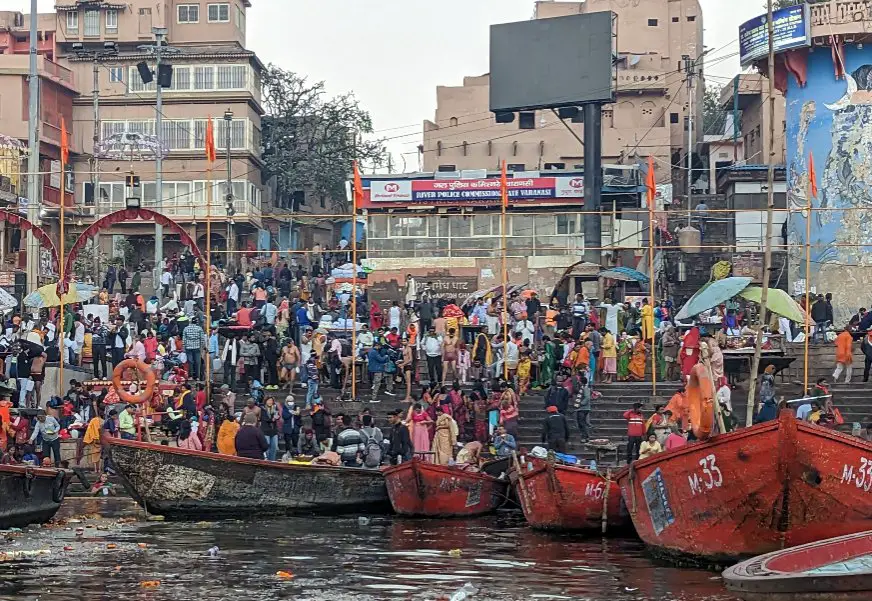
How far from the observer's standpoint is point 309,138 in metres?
67.9

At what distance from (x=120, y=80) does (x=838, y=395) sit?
39.3m

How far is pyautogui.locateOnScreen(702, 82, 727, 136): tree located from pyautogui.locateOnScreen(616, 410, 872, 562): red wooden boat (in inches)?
2119

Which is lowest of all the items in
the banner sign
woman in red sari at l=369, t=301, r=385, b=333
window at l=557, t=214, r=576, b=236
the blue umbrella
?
woman in red sari at l=369, t=301, r=385, b=333

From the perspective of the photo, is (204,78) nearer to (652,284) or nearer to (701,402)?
(652,284)

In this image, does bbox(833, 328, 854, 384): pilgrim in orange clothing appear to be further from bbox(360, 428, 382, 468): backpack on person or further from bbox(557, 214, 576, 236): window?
bbox(557, 214, 576, 236): window

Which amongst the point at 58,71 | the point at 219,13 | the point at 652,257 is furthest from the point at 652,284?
the point at 219,13

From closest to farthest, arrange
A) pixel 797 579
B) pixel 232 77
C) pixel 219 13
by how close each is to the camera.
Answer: pixel 797 579 < pixel 232 77 < pixel 219 13

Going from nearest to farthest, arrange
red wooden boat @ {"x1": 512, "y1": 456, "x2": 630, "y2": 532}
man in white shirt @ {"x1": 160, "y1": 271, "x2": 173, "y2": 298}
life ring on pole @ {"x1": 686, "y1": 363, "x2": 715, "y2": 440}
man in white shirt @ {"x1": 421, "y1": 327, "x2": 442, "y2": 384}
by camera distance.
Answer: life ring on pole @ {"x1": 686, "y1": 363, "x2": 715, "y2": 440} → red wooden boat @ {"x1": 512, "y1": 456, "x2": 630, "y2": 532} → man in white shirt @ {"x1": 421, "y1": 327, "x2": 442, "y2": 384} → man in white shirt @ {"x1": 160, "y1": 271, "x2": 173, "y2": 298}

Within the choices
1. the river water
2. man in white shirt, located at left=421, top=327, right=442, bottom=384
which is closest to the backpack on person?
the river water

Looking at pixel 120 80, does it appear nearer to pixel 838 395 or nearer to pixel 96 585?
pixel 838 395

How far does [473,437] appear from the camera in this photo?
3106cm

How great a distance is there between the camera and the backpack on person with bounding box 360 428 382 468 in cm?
2883

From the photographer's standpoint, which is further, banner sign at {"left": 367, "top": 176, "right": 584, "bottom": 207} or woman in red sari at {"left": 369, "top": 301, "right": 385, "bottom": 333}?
banner sign at {"left": 367, "top": 176, "right": 584, "bottom": 207}

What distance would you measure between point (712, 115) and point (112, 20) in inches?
1274
